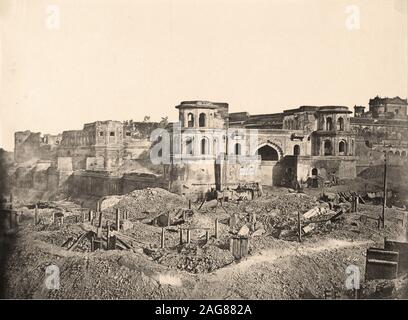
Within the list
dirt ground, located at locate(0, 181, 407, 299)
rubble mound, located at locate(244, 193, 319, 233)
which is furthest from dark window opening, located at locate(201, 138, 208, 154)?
dirt ground, located at locate(0, 181, 407, 299)

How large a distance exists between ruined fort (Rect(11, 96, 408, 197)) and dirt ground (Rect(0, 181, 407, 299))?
6.81ft

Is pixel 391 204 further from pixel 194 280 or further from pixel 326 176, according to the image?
pixel 194 280

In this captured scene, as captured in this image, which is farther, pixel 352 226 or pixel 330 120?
pixel 330 120

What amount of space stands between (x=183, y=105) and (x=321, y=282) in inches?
303

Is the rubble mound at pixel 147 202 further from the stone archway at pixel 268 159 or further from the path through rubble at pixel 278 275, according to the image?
the path through rubble at pixel 278 275

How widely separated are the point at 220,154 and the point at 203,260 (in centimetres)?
572

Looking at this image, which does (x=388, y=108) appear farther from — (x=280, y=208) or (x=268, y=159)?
(x=280, y=208)

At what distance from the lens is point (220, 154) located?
16.9 m

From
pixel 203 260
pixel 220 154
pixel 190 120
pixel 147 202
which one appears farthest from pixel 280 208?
pixel 190 120

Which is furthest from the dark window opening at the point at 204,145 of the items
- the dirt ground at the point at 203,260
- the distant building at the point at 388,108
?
the distant building at the point at 388,108

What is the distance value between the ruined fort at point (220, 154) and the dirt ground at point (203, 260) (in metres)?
2.07

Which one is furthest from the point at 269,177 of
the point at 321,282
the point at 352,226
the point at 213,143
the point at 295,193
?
the point at 321,282

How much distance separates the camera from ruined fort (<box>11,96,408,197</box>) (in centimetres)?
1591

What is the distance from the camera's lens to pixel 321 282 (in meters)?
12.0
